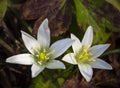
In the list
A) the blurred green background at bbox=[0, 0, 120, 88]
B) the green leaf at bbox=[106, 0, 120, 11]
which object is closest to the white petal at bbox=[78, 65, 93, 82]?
the blurred green background at bbox=[0, 0, 120, 88]

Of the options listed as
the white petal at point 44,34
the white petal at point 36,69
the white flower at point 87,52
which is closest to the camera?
the white petal at point 36,69

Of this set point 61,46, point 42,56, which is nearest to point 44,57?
point 42,56

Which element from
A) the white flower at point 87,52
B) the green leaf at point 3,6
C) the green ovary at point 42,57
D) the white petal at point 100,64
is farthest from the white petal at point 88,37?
the green leaf at point 3,6

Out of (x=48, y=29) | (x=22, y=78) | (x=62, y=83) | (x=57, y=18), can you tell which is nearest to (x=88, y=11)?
(x=57, y=18)

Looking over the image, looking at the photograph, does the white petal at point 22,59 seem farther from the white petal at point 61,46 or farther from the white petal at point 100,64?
the white petal at point 100,64

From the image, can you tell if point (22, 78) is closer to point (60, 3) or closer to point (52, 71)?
point (52, 71)

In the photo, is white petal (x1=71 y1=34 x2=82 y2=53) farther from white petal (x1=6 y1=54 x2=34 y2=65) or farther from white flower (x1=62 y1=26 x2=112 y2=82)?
white petal (x1=6 y1=54 x2=34 y2=65)

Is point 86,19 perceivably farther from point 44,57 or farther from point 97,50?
point 44,57
